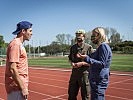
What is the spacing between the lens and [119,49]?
88.8 meters

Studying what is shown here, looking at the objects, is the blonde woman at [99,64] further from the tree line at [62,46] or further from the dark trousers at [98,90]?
the tree line at [62,46]

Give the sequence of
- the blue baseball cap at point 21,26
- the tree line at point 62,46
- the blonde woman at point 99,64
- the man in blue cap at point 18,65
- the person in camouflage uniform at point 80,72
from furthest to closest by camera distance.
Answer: the tree line at point 62,46
the person in camouflage uniform at point 80,72
the blonde woman at point 99,64
the blue baseball cap at point 21,26
the man in blue cap at point 18,65

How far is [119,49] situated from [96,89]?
85.6m

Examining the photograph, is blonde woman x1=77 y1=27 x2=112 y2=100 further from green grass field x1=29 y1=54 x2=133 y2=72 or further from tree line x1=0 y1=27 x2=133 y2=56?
tree line x1=0 y1=27 x2=133 y2=56

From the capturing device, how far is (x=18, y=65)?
13.6 ft

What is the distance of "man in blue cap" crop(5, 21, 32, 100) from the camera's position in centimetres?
402

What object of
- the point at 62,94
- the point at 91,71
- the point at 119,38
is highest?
the point at 119,38

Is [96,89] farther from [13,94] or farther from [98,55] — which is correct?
[13,94]

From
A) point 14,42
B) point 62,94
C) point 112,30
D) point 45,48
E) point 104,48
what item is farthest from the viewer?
point 112,30

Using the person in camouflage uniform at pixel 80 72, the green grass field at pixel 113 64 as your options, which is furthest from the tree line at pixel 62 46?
the person in camouflage uniform at pixel 80 72

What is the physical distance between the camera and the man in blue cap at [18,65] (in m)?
4.02

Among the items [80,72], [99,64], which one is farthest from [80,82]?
[99,64]

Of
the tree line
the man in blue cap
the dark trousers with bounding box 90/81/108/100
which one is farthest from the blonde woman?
the tree line

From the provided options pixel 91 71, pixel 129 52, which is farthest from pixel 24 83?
pixel 129 52
